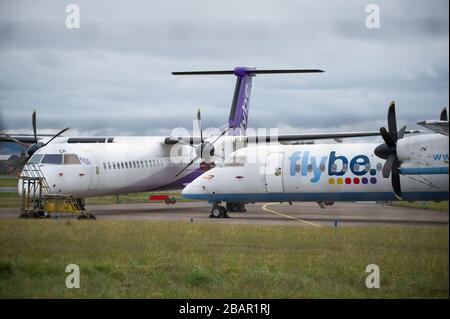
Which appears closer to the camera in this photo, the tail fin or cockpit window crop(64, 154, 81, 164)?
cockpit window crop(64, 154, 81, 164)

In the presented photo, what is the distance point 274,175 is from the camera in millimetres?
29062

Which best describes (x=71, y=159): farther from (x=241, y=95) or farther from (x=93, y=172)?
(x=241, y=95)

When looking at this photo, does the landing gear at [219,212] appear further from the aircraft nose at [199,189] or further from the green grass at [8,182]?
the green grass at [8,182]

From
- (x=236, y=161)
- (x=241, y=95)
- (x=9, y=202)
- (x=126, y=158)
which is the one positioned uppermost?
(x=241, y=95)

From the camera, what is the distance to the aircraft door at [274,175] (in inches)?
1141

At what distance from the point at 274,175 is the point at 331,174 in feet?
8.29

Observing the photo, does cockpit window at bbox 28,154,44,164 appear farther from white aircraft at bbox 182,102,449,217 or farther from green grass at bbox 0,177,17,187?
green grass at bbox 0,177,17,187

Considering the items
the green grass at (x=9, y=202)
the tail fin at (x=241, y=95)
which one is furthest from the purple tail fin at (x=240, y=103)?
the green grass at (x=9, y=202)

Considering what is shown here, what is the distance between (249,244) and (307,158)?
1040cm

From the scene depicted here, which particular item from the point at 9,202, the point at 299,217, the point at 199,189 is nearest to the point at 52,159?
the point at 199,189

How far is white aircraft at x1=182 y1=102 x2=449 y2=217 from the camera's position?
76.8ft

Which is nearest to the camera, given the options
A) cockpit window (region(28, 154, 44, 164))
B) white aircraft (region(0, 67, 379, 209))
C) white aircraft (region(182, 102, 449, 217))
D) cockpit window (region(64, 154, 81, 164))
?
white aircraft (region(182, 102, 449, 217))

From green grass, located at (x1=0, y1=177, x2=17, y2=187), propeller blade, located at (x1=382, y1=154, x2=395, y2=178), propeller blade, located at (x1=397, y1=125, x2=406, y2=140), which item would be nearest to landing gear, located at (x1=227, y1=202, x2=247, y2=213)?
propeller blade, located at (x1=397, y1=125, x2=406, y2=140)

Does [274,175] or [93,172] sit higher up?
[93,172]
